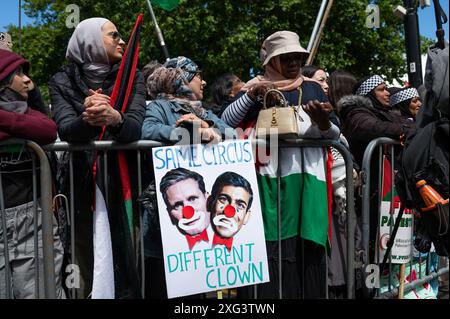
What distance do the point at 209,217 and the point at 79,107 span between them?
100cm

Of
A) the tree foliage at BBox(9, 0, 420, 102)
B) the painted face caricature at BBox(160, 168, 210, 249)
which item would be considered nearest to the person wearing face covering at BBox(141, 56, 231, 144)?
the painted face caricature at BBox(160, 168, 210, 249)

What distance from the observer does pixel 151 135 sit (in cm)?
346

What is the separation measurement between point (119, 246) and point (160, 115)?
807 millimetres

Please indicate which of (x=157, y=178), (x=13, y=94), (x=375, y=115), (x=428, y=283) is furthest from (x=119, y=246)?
(x=428, y=283)

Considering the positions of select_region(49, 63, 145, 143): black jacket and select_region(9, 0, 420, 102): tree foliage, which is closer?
select_region(49, 63, 145, 143): black jacket

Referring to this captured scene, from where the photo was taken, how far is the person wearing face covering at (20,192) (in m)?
3.28

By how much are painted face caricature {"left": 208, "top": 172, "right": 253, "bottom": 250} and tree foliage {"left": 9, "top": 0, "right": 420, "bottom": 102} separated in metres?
13.6

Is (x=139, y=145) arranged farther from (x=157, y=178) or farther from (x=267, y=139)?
(x=267, y=139)

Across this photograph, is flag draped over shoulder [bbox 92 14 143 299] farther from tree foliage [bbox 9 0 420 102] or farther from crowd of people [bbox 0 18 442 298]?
tree foliage [bbox 9 0 420 102]

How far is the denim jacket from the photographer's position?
342cm

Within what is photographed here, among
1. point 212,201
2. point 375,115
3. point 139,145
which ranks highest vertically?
point 375,115

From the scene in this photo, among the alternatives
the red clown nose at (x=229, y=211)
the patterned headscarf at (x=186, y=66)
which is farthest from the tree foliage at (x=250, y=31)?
the red clown nose at (x=229, y=211)

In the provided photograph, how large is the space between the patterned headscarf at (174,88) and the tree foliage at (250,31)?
13233 millimetres
